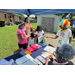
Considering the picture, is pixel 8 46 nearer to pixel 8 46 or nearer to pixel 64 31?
pixel 8 46

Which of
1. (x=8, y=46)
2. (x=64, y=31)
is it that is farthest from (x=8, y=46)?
(x=64, y=31)

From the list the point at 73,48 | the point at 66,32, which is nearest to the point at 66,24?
the point at 66,32

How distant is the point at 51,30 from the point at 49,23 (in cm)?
105

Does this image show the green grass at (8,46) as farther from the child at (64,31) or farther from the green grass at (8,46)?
the child at (64,31)

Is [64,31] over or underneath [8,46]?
over

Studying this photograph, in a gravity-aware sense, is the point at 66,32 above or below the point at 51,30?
above

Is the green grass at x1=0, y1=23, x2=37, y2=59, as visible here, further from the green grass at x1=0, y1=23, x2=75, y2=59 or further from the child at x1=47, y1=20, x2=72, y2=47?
the child at x1=47, y1=20, x2=72, y2=47

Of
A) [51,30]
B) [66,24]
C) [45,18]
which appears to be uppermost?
[45,18]

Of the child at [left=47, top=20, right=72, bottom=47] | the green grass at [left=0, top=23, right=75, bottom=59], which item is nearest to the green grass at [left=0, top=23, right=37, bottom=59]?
the green grass at [left=0, top=23, right=75, bottom=59]

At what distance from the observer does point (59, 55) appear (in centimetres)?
95

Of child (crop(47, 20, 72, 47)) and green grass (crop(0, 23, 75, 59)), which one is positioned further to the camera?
green grass (crop(0, 23, 75, 59))

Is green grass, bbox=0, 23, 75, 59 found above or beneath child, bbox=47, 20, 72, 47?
beneath
